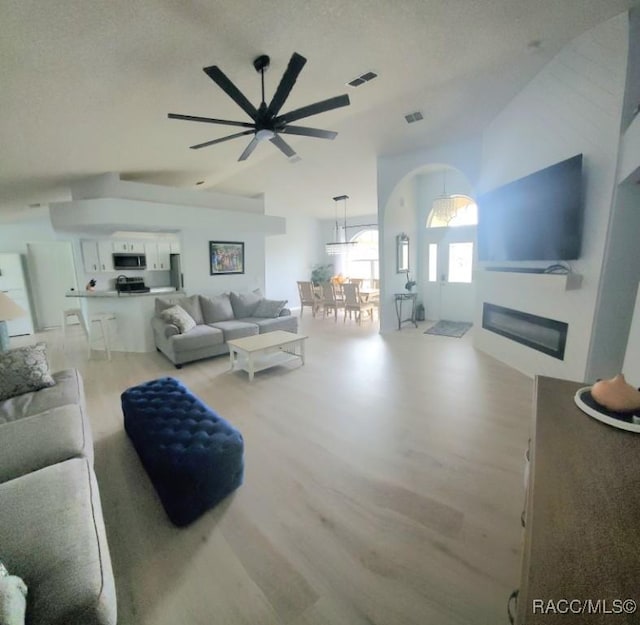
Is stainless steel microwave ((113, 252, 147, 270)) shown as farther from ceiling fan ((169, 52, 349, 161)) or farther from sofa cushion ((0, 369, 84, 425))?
ceiling fan ((169, 52, 349, 161))

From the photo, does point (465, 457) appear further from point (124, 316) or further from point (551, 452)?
point (124, 316)

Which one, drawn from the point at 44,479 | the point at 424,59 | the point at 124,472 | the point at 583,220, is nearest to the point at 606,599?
the point at 44,479

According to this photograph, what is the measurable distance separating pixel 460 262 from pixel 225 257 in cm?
523

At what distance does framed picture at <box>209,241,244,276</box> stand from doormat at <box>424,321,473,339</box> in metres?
4.27

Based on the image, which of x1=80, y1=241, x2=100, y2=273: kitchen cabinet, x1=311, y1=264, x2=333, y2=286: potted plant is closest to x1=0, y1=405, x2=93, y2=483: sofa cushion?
x1=80, y1=241, x2=100, y2=273: kitchen cabinet

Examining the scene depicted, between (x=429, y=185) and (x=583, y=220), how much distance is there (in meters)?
4.47

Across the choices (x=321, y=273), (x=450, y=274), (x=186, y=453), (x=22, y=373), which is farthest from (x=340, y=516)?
(x=321, y=273)

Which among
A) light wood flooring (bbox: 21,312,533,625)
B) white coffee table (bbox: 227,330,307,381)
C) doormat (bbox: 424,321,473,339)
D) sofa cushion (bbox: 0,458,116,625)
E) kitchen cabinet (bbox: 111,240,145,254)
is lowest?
light wood flooring (bbox: 21,312,533,625)

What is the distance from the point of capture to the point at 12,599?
31.7 inches

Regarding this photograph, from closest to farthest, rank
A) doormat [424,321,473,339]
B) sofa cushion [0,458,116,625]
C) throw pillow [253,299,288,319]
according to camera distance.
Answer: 1. sofa cushion [0,458,116,625]
2. throw pillow [253,299,288,319]
3. doormat [424,321,473,339]

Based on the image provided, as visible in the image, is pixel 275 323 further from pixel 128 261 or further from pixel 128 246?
pixel 128 246

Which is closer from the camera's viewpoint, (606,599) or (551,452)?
(606,599)

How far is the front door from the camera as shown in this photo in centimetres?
667

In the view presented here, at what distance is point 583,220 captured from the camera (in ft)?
9.62
